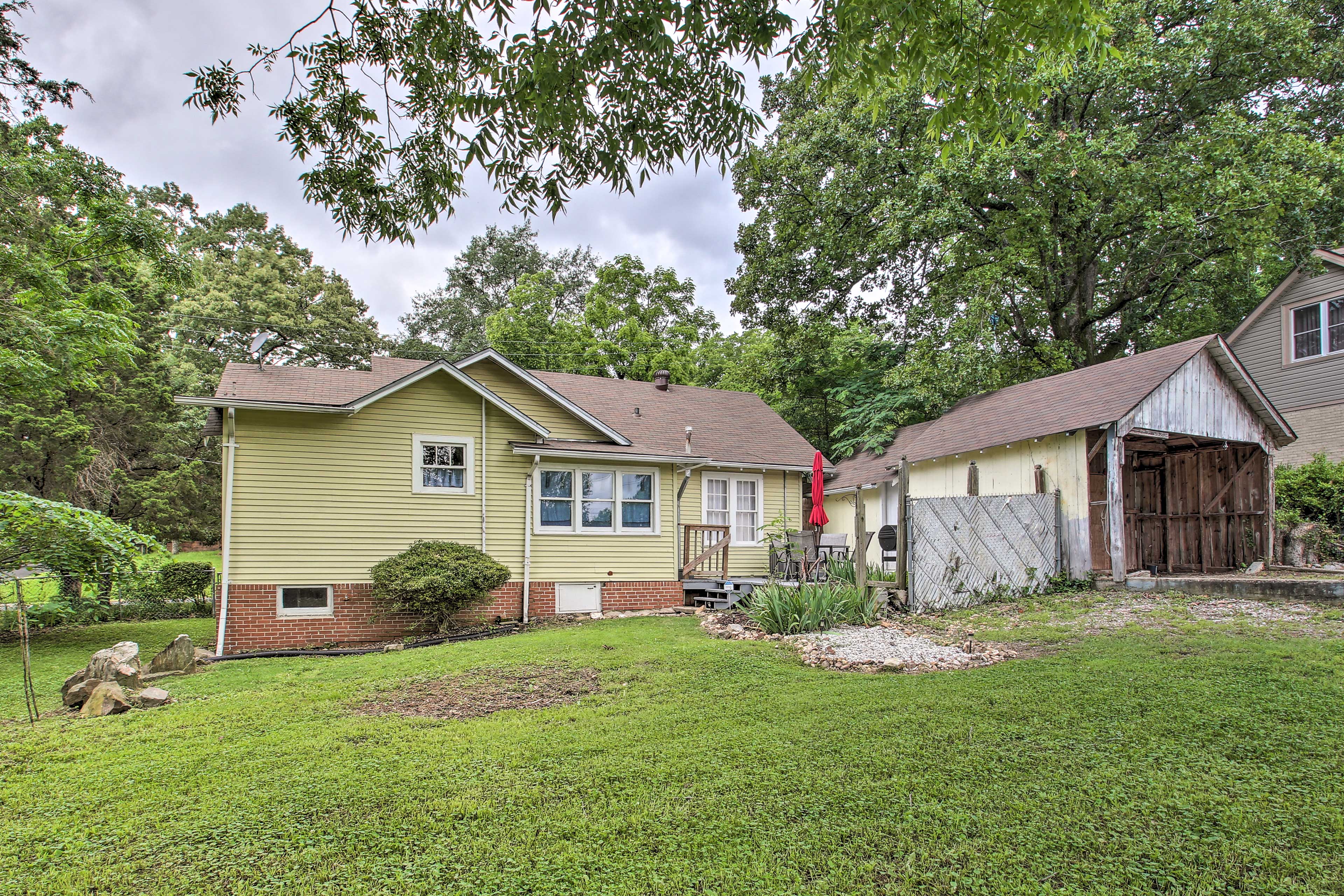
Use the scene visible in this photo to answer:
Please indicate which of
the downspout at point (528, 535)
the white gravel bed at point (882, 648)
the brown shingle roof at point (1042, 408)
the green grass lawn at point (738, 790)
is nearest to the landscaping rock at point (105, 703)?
the green grass lawn at point (738, 790)

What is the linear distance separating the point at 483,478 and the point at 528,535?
1356 millimetres

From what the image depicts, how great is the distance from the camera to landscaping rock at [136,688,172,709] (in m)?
6.86

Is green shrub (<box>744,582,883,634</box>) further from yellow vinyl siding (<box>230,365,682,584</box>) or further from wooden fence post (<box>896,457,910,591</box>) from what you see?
yellow vinyl siding (<box>230,365,682,584</box>)

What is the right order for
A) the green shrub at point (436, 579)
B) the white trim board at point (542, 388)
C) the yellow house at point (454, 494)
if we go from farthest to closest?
1. the white trim board at point (542, 388)
2. the yellow house at point (454, 494)
3. the green shrub at point (436, 579)

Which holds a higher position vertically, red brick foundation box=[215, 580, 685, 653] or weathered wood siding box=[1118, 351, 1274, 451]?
weathered wood siding box=[1118, 351, 1274, 451]

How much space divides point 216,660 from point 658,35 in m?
10.4

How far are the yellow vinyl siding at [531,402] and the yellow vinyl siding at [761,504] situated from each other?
2425 millimetres

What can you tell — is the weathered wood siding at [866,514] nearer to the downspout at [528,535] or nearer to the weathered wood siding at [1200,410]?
the weathered wood siding at [1200,410]

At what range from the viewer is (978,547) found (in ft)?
39.7

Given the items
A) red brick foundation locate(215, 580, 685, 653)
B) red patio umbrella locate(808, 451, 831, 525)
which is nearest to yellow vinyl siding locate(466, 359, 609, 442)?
red brick foundation locate(215, 580, 685, 653)

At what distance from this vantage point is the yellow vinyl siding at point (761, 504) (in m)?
15.7

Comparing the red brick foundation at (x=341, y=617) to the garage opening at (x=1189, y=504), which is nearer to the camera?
the red brick foundation at (x=341, y=617)

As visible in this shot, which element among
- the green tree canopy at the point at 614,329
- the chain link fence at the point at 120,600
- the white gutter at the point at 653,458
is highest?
the green tree canopy at the point at 614,329

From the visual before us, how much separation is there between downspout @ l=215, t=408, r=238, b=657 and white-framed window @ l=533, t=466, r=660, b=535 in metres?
4.95
